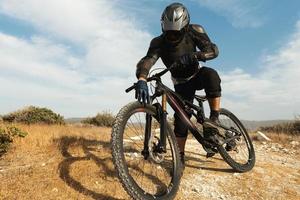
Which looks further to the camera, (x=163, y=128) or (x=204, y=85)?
(x=204, y=85)

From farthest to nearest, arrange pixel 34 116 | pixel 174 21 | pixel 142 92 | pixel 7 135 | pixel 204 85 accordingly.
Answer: pixel 34 116 < pixel 7 135 < pixel 204 85 < pixel 174 21 < pixel 142 92

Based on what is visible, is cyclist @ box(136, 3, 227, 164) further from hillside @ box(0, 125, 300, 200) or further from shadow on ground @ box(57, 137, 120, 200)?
shadow on ground @ box(57, 137, 120, 200)

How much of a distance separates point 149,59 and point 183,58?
0.66 meters

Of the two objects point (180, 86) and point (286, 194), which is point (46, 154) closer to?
point (180, 86)

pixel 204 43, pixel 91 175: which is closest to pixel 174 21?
pixel 204 43

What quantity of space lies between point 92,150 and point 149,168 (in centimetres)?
173

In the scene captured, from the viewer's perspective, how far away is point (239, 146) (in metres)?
8.04

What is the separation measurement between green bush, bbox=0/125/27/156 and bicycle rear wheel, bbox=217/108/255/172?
13.0ft

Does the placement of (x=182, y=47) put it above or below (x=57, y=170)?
above

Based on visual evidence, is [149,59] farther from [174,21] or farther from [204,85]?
[204,85]

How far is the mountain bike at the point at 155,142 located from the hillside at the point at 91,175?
1.35 feet

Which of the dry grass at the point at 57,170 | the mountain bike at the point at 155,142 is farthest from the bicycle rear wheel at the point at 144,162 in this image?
the dry grass at the point at 57,170

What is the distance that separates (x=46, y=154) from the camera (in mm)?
6848

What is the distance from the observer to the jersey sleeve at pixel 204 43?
578cm
